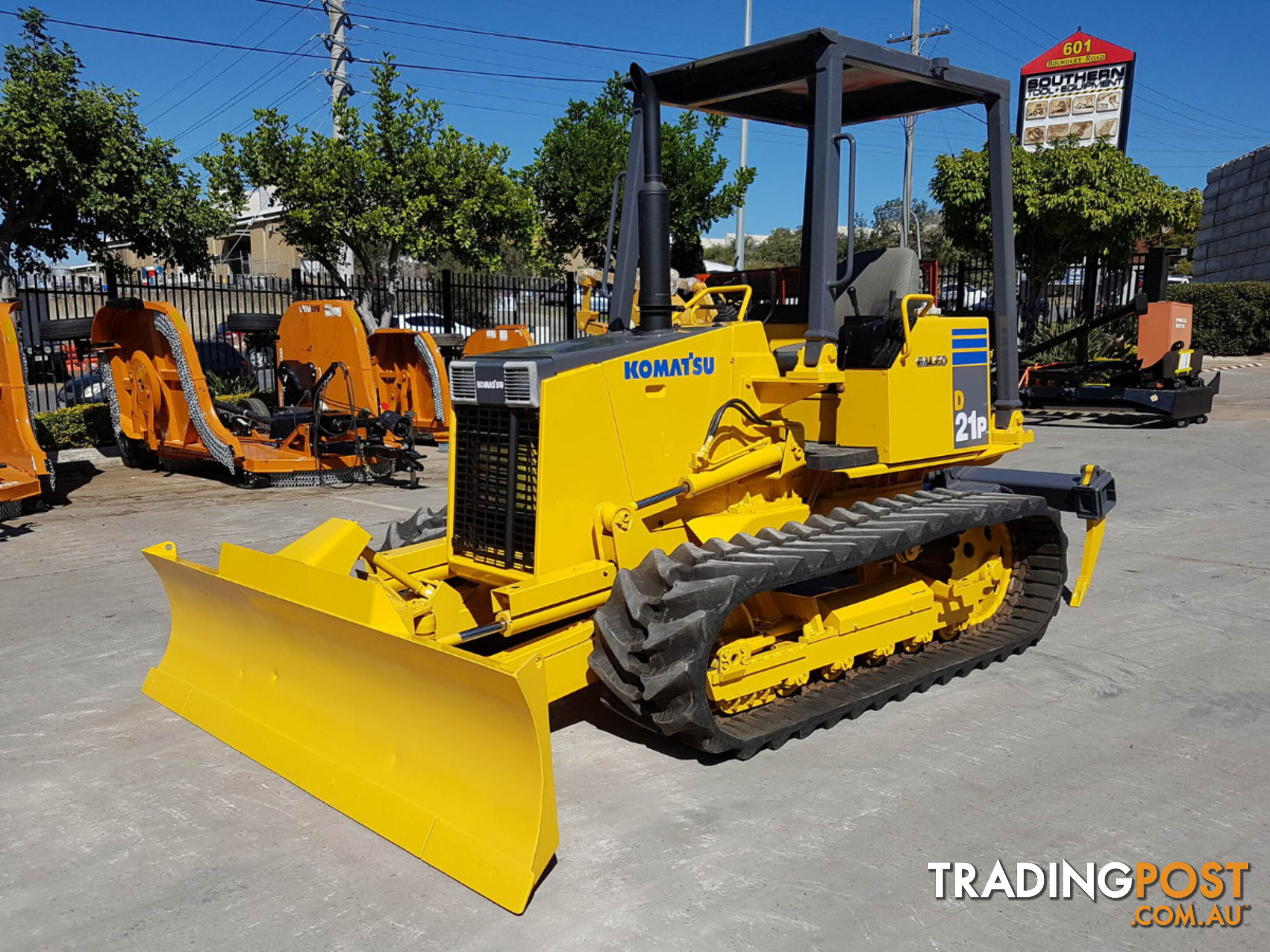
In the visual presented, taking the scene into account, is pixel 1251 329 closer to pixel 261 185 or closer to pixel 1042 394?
pixel 1042 394

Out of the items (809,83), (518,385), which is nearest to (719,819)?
(518,385)

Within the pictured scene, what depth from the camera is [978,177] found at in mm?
19703

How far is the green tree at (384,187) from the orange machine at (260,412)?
14.0 ft

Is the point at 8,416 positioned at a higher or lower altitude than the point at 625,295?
lower

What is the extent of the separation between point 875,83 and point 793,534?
254 cm

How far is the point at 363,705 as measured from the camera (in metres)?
3.88

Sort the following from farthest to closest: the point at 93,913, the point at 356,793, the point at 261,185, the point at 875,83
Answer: the point at 261,185, the point at 875,83, the point at 356,793, the point at 93,913

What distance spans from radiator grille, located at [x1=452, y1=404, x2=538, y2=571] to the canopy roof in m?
2.08

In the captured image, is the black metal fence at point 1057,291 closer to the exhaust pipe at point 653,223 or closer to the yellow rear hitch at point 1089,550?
the yellow rear hitch at point 1089,550

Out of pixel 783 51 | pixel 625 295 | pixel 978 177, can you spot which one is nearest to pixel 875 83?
pixel 783 51

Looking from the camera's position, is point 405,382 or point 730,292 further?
point 405,382

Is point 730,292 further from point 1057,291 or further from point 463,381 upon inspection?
point 1057,291

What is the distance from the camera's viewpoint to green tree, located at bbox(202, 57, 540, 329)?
52.1 feet

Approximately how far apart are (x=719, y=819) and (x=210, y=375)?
47.5ft
